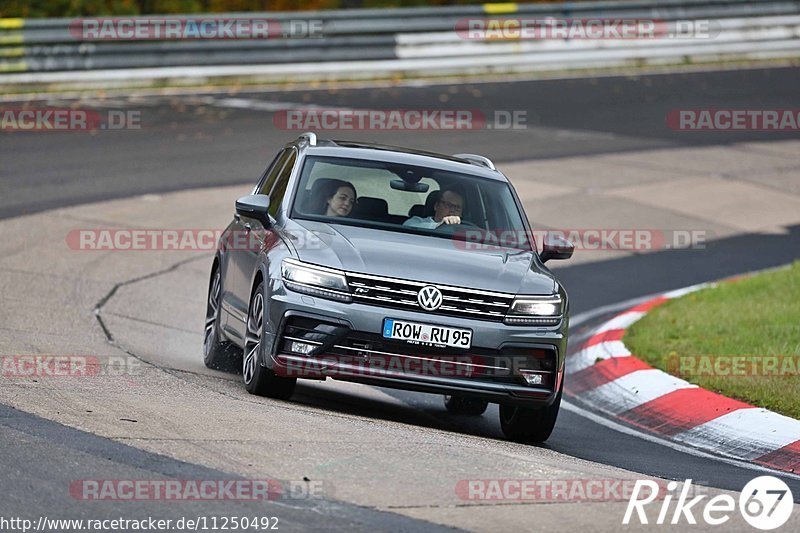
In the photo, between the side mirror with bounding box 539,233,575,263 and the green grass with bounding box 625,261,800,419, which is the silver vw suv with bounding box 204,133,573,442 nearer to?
the side mirror with bounding box 539,233,575,263

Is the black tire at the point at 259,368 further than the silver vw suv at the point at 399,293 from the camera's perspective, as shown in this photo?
Yes

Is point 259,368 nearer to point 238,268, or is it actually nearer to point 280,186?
point 238,268

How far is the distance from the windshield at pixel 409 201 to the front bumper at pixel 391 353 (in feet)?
3.54

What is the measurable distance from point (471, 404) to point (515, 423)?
1297 mm

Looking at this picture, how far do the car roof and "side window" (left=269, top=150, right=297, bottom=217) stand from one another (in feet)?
0.47

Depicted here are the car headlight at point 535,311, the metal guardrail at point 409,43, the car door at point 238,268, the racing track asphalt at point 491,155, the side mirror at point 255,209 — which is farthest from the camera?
the metal guardrail at point 409,43

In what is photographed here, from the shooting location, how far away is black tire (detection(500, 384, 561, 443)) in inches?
335

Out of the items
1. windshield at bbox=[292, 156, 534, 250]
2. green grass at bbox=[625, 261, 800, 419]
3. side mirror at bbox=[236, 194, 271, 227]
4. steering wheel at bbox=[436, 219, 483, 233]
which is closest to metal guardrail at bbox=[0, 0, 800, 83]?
green grass at bbox=[625, 261, 800, 419]

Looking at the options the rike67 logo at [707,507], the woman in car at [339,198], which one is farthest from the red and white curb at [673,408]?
the woman in car at [339,198]

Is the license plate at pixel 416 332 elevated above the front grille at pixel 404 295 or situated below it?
below

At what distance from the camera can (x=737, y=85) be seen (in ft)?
91.4

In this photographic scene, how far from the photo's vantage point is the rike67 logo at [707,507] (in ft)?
20.4

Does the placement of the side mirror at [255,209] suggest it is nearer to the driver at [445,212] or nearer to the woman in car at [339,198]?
the woman in car at [339,198]

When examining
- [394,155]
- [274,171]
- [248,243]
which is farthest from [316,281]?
[274,171]
